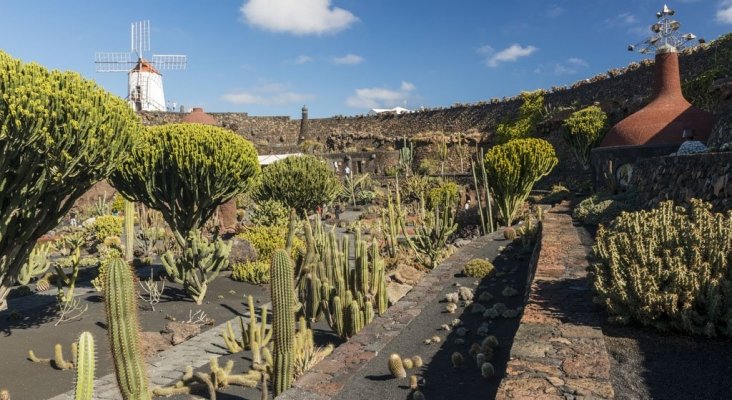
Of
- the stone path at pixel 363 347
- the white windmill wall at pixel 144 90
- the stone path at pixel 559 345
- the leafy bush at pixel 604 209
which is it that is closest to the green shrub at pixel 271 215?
the stone path at pixel 363 347

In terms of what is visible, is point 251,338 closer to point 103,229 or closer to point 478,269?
point 478,269

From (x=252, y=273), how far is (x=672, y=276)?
8814 mm

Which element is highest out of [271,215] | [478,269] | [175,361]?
[271,215]

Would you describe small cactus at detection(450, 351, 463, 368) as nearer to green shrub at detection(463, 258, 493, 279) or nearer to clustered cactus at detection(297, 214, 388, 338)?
clustered cactus at detection(297, 214, 388, 338)

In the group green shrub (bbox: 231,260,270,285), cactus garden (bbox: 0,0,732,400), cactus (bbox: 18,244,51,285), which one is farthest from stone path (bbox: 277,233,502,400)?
cactus (bbox: 18,244,51,285)

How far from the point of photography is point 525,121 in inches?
1380

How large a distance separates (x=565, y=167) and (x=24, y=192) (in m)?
26.7

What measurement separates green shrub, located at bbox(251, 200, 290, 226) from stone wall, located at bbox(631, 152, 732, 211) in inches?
401

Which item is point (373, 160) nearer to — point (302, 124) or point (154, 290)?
point (302, 124)

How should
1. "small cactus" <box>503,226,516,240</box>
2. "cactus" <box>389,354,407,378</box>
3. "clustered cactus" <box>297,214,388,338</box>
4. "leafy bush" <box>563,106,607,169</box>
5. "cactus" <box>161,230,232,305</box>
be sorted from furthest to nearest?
"leafy bush" <box>563,106,607,169</box>, "small cactus" <box>503,226,516,240</box>, "cactus" <box>161,230,232,305</box>, "clustered cactus" <box>297,214,388,338</box>, "cactus" <box>389,354,407,378</box>

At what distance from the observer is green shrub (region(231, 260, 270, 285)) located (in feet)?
36.9

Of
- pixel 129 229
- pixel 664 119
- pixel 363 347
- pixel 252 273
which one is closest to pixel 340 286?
pixel 363 347

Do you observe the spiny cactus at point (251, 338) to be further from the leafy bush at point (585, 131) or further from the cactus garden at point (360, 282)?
the leafy bush at point (585, 131)

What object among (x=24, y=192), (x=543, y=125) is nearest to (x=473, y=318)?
(x=24, y=192)
